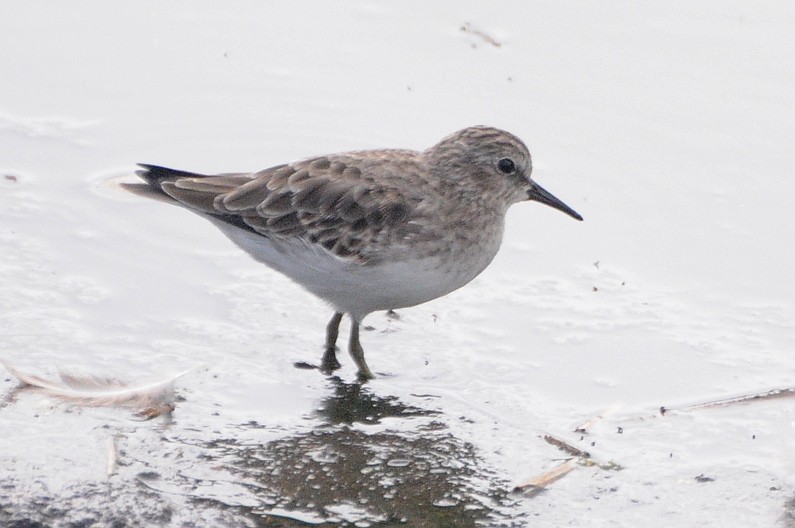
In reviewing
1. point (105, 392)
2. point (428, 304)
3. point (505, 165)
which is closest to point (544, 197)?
point (505, 165)

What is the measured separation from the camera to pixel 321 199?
7766mm

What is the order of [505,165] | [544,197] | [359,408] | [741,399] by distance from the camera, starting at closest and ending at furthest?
[359,408], [741,399], [505,165], [544,197]

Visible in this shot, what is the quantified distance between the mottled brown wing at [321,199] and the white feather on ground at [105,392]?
4.57ft

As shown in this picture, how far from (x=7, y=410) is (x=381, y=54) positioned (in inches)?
220

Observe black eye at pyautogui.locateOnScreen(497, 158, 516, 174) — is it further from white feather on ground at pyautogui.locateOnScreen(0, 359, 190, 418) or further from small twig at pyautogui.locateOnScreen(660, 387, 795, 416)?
white feather on ground at pyautogui.locateOnScreen(0, 359, 190, 418)

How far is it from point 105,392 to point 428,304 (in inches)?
96.2

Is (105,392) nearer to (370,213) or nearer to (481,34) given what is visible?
(370,213)

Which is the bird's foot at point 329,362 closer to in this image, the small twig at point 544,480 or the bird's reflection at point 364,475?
the bird's reflection at point 364,475

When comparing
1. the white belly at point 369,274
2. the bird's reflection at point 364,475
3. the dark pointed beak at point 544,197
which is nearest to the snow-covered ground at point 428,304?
the bird's reflection at point 364,475

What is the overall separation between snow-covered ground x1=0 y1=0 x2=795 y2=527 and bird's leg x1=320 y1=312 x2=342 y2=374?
0.29ft

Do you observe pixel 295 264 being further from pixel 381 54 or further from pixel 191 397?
pixel 381 54

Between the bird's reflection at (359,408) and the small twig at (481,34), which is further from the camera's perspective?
the small twig at (481,34)

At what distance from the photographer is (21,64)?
1082 cm

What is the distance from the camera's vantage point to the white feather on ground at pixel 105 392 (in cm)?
661
